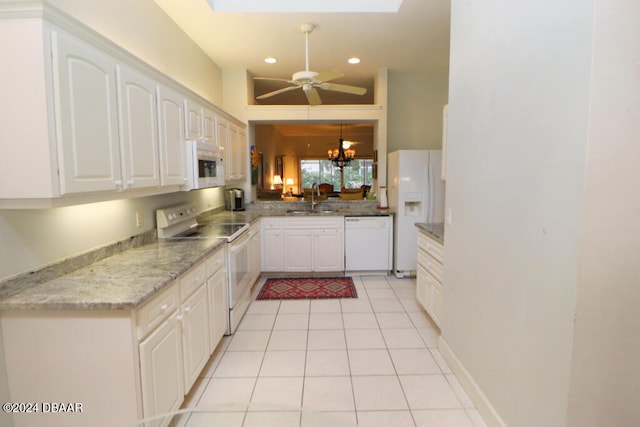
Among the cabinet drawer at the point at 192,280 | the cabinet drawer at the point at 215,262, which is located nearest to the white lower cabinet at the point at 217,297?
the cabinet drawer at the point at 215,262

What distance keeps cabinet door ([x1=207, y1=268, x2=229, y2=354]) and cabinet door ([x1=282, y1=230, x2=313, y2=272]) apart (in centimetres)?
177

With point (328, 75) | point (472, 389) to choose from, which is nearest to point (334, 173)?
point (328, 75)

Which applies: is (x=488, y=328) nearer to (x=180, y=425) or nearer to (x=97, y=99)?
(x=180, y=425)

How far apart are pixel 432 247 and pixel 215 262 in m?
1.87

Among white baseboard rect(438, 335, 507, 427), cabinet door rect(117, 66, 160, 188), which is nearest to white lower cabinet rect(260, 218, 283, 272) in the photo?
cabinet door rect(117, 66, 160, 188)

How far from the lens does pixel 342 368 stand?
256cm

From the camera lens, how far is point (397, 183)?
4.62 m

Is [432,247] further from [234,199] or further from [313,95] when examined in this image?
[234,199]

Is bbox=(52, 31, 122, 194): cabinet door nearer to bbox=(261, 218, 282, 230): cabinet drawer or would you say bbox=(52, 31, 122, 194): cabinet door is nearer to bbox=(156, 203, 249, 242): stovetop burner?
bbox=(156, 203, 249, 242): stovetop burner

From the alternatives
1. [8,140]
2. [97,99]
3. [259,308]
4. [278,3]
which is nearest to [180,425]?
[8,140]

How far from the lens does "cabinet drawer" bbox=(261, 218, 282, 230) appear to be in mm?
4664

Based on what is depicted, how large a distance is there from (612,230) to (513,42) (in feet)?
3.34

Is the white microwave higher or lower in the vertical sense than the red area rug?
higher

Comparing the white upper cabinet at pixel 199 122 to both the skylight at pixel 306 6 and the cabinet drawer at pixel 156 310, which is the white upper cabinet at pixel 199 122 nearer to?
the skylight at pixel 306 6
